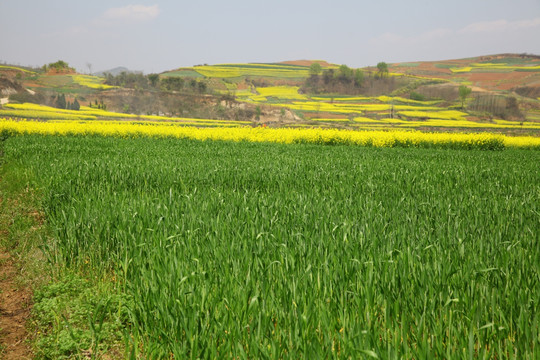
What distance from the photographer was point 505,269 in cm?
305

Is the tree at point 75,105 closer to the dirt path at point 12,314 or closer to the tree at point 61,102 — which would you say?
the tree at point 61,102

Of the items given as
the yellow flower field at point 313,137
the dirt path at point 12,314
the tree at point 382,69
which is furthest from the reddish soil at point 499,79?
the dirt path at point 12,314

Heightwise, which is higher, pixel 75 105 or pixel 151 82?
pixel 151 82

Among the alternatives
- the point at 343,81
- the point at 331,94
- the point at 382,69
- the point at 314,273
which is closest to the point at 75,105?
the point at 331,94

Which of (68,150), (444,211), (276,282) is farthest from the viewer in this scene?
(68,150)

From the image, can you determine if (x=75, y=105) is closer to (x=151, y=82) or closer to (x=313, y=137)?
(x=151, y=82)

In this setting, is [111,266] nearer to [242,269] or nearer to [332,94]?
[242,269]

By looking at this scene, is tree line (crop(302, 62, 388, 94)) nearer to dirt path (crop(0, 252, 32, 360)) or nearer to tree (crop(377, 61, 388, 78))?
tree (crop(377, 61, 388, 78))

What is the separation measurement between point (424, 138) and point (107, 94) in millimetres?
72965

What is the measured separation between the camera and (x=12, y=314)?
374cm

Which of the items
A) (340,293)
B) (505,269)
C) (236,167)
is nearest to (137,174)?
(236,167)

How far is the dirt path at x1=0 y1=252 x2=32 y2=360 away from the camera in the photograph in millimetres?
3082

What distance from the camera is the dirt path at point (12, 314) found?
308 cm

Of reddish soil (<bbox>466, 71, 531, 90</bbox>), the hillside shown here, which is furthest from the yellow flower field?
reddish soil (<bbox>466, 71, 531, 90</bbox>)
